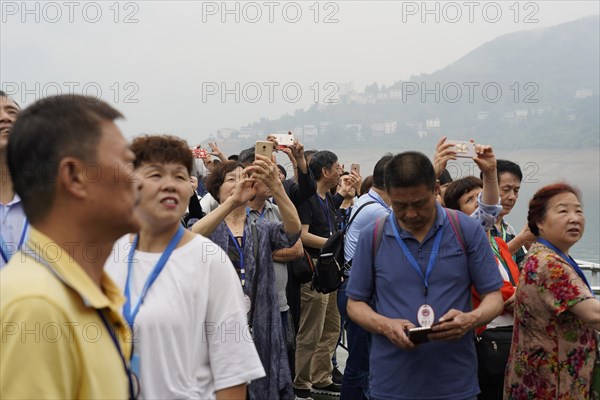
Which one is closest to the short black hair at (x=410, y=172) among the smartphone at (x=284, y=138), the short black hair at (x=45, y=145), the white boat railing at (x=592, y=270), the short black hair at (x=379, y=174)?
the short black hair at (x=379, y=174)

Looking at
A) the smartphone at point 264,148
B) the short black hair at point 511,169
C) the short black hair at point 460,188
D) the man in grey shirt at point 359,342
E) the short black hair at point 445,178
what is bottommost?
the man in grey shirt at point 359,342

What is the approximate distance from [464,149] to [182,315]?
2178 mm

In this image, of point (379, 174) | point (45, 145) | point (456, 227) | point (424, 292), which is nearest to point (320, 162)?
point (379, 174)

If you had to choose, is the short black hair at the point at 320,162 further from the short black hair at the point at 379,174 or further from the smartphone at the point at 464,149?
the smartphone at the point at 464,149

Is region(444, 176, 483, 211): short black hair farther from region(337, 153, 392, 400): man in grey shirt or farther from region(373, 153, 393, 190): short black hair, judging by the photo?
region(373, 153, 393, 190): short black hair

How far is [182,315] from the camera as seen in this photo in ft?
8.05

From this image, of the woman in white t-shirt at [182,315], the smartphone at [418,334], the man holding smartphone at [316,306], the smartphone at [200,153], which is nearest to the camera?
the woman in white t-shirt at [182,315]

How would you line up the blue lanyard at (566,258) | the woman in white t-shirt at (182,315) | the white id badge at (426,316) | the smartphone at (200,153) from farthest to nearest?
the smartphone at (200,153), the blue lanyard at (566,258), the white id badge at (426,316), the woman in white t-shirt at (182,315)

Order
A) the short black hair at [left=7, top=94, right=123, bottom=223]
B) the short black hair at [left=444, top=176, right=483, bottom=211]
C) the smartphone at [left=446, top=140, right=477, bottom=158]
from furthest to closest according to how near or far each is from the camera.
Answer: the short black hair at [left=444, top=176, right=483, bottom=211] → the smartphone at [left=446, top=140, right=477, bottom=158] → the short black hair at [left=7, top=94, right=123, bottom=223]

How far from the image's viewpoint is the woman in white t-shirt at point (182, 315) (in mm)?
2402

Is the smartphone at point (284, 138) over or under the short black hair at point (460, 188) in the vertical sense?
over

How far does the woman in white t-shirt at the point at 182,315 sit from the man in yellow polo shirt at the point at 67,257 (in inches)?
30.7

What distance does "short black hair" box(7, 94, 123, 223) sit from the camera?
1.50m

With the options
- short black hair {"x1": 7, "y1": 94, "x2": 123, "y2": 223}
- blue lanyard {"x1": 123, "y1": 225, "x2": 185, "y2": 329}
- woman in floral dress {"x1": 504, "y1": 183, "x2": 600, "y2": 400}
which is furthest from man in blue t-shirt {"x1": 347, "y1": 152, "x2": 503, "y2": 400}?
short black hair {"x1": 7, "y1": 94, "x2": 123, "y2": 223}
